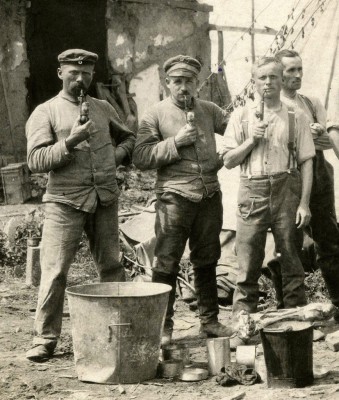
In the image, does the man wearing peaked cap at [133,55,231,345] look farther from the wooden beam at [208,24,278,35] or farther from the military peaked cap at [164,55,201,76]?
the wooden beam at [208,24,278,35]

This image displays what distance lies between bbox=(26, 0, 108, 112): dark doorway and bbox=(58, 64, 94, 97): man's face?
6.75m

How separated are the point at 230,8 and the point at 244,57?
0.98 m

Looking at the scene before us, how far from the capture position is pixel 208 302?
21.0ft

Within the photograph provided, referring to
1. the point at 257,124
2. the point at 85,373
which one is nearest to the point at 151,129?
the point at 257,124

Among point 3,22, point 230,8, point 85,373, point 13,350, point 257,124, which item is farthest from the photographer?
point 230,8

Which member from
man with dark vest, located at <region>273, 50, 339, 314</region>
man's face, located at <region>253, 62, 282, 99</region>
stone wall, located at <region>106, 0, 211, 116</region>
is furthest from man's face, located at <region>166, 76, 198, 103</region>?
stone wall, located at <region>106, 0, 211, 116</region>

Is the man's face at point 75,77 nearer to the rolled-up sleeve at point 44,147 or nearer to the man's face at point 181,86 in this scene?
the rolled-up sleeve at point 44,147

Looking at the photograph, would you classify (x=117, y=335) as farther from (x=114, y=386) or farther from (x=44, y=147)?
(x=44, y=147)

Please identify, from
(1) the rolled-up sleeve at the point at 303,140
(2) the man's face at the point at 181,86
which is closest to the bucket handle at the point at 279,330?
(1) the rolled-up sleeve at the point at 303,140

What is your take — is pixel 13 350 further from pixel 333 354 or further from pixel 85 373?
pixel 333 354

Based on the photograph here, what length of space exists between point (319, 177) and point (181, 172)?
3.51ft

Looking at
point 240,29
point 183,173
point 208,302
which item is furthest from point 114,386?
point 240,29

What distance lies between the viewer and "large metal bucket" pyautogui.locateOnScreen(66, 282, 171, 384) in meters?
5.18

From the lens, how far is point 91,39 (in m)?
13.0
